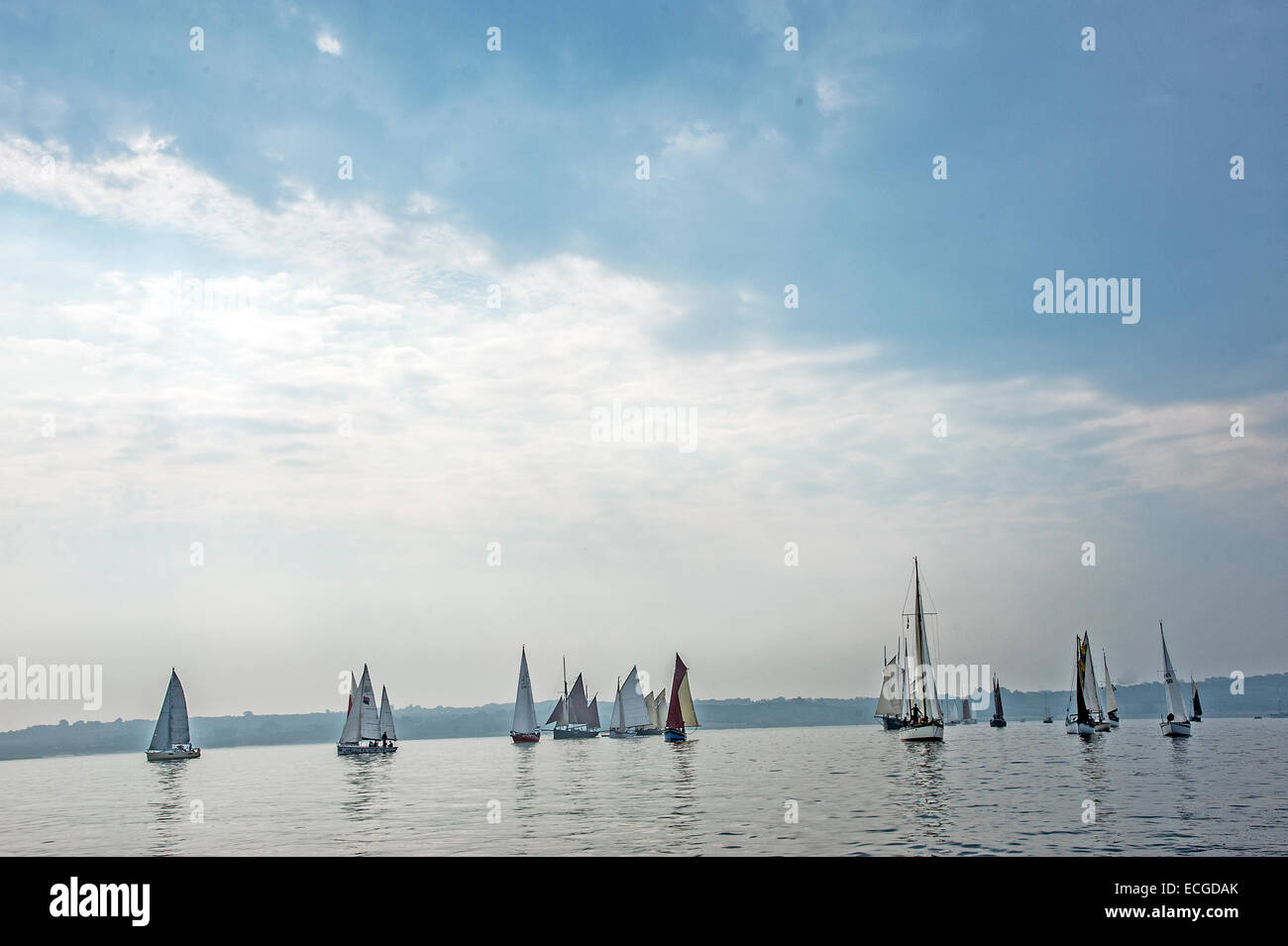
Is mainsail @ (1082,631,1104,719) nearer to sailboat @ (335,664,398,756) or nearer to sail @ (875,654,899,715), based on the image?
sail @ (875,654,899,715)

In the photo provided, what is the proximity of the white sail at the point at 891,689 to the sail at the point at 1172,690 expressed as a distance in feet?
154

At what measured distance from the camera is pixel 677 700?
6235 inches

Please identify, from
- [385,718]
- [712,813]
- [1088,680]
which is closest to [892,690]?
[1088,680]

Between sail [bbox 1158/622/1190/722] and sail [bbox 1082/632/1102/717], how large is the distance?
36.4 feet

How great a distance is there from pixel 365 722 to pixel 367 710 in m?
2.40

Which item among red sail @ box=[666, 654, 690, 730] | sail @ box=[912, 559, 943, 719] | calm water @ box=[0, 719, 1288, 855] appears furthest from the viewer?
red sail @ box=[666, 654, 690, 730]

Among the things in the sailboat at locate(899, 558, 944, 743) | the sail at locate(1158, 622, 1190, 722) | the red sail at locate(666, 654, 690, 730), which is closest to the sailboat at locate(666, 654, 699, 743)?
the red sail at locate(666, 654, 690, 730)

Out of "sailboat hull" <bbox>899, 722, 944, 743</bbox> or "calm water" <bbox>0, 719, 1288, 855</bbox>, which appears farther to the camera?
"sailboat hull" <bbox>899, 722, 944, 743</bbox>

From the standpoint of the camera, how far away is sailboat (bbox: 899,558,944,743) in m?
119

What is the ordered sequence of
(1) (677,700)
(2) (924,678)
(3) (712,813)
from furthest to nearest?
(1) (677,700), (2) (924,678), (3) (712,813)

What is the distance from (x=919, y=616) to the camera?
11862cm

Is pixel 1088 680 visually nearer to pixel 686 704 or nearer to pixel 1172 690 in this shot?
pixel 1172 690
